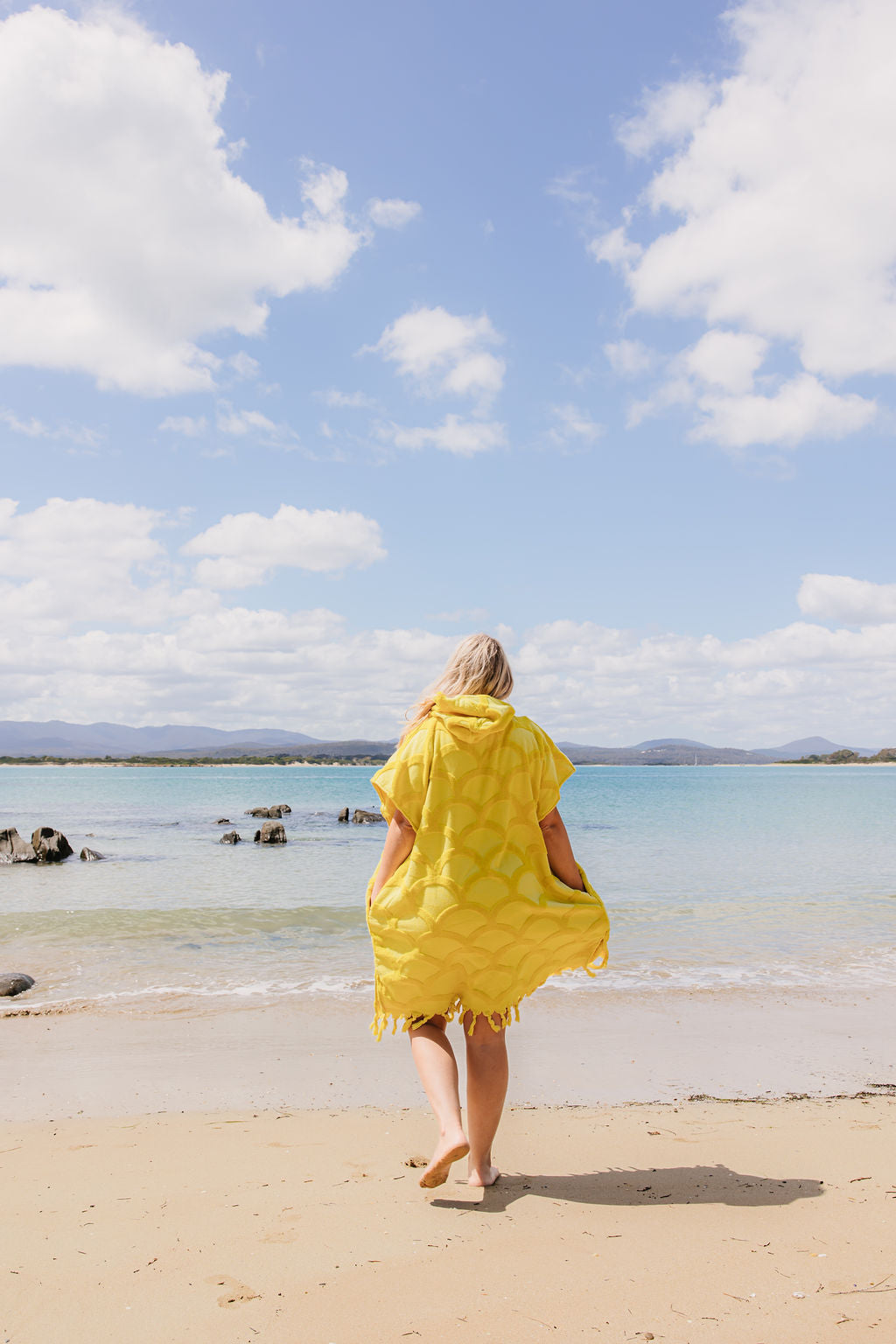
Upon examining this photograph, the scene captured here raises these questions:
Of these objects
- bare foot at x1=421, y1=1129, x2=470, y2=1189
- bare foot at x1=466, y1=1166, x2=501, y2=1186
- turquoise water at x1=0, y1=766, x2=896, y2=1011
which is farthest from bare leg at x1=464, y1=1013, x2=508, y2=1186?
turquoise water at x1=0, y1=766, x2=896, y2=1011

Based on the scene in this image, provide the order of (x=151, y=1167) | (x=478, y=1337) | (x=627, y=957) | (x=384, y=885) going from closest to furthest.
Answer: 1. (x=478, y=1337)
2. (x=384, y=885)
3. (x=151, y=1167)
4. (x=627, y=957)

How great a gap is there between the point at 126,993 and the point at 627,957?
217 inches

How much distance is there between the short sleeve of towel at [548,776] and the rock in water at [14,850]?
1924 centimetres

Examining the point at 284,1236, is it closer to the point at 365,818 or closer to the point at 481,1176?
the point at 481,1176

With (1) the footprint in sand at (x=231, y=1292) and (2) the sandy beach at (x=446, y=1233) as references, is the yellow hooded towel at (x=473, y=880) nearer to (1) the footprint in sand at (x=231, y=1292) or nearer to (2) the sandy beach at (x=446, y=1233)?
(2) the sandy beach at (x=446, y=1233)

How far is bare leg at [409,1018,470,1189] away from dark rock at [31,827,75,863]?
1854cm

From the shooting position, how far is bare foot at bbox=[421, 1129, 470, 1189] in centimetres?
306

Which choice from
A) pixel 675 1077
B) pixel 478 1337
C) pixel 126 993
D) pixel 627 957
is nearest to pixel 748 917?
pixel 627 957

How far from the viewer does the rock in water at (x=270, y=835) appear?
2402 centimetres

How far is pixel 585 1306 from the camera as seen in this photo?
8.64 ft

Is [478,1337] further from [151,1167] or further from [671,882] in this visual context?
[671,882]

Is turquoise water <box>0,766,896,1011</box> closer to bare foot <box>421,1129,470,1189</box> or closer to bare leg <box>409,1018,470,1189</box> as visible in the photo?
bare leg <box>409,1018,470,1189</box>

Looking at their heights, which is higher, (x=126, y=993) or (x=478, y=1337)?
(x=478, y=1337)

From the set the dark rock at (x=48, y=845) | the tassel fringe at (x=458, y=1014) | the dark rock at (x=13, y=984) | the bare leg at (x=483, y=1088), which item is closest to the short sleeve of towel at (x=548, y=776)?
the tassel fringe at (x=458, y=1014)
